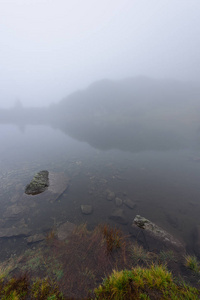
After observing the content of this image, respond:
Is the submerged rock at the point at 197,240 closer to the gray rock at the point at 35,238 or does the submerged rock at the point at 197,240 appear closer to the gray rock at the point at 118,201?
the gray rock at the point at 118,201

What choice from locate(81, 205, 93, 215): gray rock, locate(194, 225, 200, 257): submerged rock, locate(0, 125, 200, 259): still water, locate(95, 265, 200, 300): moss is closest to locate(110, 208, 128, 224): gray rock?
locate(0, 125, 200, 259): still water

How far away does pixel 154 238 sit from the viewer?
761 cm

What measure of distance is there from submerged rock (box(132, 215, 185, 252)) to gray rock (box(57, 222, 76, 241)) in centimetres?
468

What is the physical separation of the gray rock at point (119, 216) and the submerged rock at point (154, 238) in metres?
1.06

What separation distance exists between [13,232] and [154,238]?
10008mm

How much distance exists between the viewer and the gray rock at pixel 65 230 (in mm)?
7746

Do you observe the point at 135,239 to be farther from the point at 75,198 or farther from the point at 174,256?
the point at 75,198

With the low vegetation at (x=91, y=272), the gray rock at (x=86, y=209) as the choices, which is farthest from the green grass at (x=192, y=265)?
the gray rock at (x=86, y=209)

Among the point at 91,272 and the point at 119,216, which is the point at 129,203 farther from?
the point at 91,272

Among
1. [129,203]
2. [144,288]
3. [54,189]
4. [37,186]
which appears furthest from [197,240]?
[37,186]

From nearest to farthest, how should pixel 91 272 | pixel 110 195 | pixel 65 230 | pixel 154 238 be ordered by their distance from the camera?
pixel 91 272, pixel 154 238, pixel 65 230, pixel 110 195

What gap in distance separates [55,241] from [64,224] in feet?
5.68

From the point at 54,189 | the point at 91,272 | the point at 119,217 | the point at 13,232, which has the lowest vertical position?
the point at 13,232

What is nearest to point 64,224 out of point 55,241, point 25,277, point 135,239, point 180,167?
point 55,241
